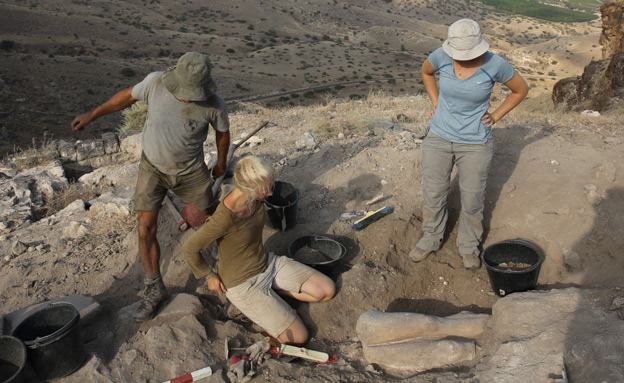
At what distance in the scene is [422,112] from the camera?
9469mm

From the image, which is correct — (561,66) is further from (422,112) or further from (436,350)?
(436,350)

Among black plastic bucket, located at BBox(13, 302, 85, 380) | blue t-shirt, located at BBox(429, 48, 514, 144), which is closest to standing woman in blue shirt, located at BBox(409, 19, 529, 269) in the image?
blue t-shirt, located at BBox(429, 48, 514, 144)

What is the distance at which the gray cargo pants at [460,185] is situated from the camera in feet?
12.0

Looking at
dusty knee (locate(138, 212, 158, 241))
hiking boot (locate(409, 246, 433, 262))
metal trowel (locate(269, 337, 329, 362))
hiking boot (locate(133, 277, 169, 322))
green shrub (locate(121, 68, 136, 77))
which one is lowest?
green shrub (locate(121, 68, 136, 77))

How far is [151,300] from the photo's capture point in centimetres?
351

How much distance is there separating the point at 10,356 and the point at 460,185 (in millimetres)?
3576

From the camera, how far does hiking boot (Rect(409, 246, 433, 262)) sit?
164 inches

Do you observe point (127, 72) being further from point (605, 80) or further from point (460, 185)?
point (460, 185)

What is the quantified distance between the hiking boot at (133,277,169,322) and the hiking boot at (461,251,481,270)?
263cm

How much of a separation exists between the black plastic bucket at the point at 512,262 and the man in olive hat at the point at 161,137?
2556 mm

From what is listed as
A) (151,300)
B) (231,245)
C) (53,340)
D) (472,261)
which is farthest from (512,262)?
(53,340)

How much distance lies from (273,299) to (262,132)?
5520 mm

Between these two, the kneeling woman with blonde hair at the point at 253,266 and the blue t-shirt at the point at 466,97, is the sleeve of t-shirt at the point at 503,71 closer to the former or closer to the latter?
the blue t-shirt at the point at 466,97

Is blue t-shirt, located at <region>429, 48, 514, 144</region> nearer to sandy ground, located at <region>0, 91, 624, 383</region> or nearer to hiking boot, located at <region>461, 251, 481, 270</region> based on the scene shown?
hiking boot, located at <region>461, 251, 481, 270</region>
